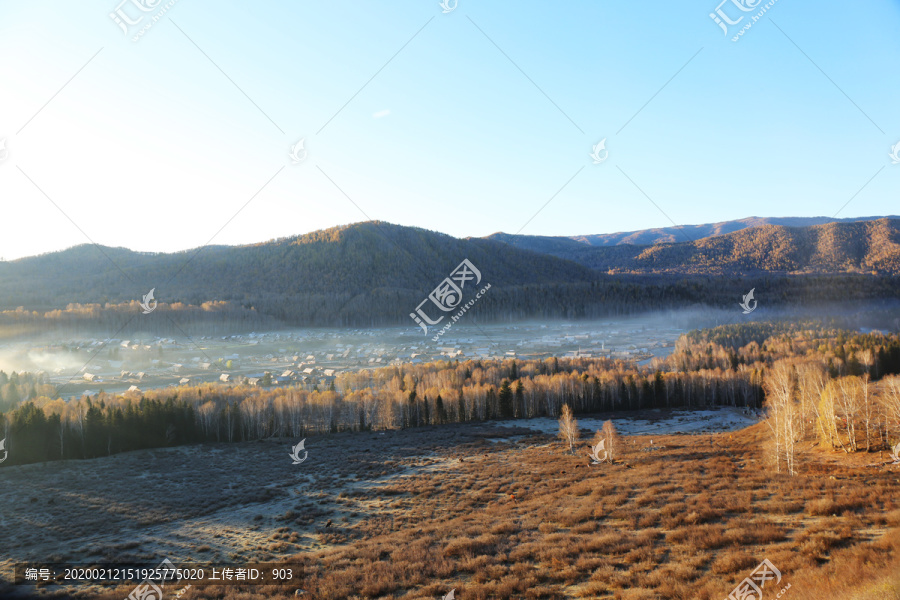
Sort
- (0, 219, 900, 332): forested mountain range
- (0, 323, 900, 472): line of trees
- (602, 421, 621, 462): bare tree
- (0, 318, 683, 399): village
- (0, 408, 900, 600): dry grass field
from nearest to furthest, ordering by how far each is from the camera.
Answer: (0, 408, 900, 600): dry grass field < (0, 323, 900, 472): line of trees < (602, 421, 621, 462): bare tree < (0, 318, 683, 399): village < (0, 219, 900, 332): forested mountain range

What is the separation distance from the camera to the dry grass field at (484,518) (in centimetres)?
1249

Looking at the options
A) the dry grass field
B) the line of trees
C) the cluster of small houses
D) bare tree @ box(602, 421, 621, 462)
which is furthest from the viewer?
the cluster of small houses

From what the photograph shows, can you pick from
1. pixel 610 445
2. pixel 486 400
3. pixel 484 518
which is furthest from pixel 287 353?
pixel 484 518

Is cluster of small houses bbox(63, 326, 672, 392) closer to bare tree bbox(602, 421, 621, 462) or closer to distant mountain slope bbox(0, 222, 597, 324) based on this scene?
distant mountain slope bbox(0, 222, 597, 324)

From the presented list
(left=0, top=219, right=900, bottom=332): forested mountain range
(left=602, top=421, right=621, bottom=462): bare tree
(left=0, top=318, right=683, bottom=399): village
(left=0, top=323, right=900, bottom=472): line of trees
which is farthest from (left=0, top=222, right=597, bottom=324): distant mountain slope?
(left=602, top=421, right=621, bottom=462): bare tree

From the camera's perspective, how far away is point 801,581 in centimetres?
983

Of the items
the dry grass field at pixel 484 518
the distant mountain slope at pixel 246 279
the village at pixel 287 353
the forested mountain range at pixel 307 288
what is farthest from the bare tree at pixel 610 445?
the distant mountain slope at pixel 246 279

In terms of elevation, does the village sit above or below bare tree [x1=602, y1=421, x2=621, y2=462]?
above

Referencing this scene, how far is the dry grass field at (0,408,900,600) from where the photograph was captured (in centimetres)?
1249

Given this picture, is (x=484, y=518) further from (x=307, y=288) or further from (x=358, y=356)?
(x=307, y=288)

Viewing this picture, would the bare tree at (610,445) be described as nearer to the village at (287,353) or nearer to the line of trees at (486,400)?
the line of trees at (486,400)

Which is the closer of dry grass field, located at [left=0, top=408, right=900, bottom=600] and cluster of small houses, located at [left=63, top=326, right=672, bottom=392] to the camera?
dry grass field, located at [left=0, top=408, right=900, bottom=600]

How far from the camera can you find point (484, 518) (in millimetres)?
21656

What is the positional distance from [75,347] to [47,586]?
296 ft
